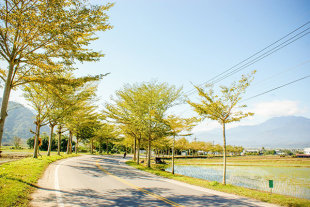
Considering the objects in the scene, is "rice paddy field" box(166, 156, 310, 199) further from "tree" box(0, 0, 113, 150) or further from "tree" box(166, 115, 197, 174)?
"tree" box(0, 0, 113, 150)

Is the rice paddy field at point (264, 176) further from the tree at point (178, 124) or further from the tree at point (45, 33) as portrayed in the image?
the tree at point (45, 33)

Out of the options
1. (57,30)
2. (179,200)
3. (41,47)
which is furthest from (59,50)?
(179,200)

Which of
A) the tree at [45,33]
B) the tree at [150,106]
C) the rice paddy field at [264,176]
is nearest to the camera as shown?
the tree at [45,33]

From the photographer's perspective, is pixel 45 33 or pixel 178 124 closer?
pixel 45 33

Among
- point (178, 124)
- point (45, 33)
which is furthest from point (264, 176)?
point (45, 33)

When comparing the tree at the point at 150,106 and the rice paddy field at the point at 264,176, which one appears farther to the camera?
the tree at the point at 150,106

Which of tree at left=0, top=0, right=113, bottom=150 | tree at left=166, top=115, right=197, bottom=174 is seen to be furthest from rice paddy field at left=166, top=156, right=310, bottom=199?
tree at left=0, top=0, right=113, bottom=150

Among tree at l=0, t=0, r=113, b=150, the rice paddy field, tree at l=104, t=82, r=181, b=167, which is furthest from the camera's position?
tree at l=104, t=82, r=181, b=167

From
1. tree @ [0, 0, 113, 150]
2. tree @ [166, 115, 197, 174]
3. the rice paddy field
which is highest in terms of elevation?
tree @ [0, 0, 113, 150]

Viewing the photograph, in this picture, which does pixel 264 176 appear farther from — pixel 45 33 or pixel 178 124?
pixel 45 33

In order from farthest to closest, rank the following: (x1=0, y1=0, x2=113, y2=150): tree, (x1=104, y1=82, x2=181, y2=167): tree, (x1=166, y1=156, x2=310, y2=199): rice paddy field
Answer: (x1=104, y1=82, x2=181, y2=167): tree < (x1=166, y1=156, x2=310, y2=199): rice paddy field < (x1=0, y1=0, x2=113, y2=150): tree

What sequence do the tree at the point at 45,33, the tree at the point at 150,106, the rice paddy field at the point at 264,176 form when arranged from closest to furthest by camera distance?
1. the tree at the point at 45,33
2. the rice paddy field at the point at 264,176
3. the tree at the point at 150,106

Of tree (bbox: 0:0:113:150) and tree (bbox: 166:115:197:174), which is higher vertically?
tree (bbox: 0:0:113:150)

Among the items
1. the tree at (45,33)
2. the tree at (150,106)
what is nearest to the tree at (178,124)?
the tree at (150,106)
